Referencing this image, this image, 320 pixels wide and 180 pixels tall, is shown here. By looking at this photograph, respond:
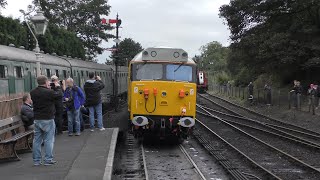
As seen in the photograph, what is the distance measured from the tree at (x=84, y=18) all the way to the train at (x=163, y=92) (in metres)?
54.9

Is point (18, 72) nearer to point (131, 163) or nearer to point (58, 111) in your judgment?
point (58, 111)

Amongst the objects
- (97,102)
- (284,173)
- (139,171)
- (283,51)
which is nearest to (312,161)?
(284,173)

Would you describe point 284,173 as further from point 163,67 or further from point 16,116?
point 16,116

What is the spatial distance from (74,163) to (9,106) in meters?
2.31

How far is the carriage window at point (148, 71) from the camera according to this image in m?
14.6

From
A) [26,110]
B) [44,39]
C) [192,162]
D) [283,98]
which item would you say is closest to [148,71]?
[192,162]

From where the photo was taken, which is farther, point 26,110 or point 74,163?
point 26,110

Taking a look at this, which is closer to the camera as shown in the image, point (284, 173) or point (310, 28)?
point (284, 173)

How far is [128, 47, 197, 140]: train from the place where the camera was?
14414 millimetres

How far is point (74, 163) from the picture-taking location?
928 centimetres

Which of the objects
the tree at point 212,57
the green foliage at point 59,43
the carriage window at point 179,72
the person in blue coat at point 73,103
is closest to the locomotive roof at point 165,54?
the carriage window at point 179,72

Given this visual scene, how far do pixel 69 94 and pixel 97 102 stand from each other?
3.22ft

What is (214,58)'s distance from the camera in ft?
365

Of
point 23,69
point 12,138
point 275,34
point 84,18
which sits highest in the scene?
point 84,18
